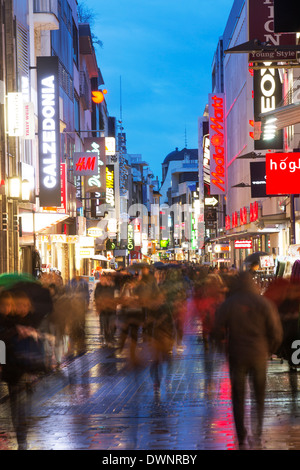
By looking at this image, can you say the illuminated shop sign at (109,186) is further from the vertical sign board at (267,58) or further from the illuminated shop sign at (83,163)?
the vertical sign board at (267,58)

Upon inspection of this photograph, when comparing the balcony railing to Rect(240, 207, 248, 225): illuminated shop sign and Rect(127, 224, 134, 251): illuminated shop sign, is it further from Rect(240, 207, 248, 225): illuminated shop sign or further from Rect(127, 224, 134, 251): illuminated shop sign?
Rect(127, 224, 134, 251): illuminated shop sign

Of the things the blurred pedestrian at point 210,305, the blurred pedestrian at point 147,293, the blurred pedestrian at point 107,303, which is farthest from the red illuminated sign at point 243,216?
the blurred pedestrian at point 147,293

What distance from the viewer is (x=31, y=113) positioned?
2822 centimetres

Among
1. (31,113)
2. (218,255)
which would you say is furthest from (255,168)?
(218,255)

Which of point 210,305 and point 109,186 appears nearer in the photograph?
point 210,305

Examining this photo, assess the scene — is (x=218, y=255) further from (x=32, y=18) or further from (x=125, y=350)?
(x=125, y=350)

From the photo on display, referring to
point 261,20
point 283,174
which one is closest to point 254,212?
point 261,20

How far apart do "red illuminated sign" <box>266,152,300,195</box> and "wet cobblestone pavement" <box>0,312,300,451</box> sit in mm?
9279

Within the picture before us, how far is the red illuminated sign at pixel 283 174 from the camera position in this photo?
79.4ft

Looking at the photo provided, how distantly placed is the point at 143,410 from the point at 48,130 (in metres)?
23.5

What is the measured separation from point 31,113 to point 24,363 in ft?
67.9

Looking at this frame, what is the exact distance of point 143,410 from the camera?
10680 mm

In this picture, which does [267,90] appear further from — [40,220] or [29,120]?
[29,120]

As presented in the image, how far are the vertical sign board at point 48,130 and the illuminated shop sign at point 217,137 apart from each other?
52.0 m
